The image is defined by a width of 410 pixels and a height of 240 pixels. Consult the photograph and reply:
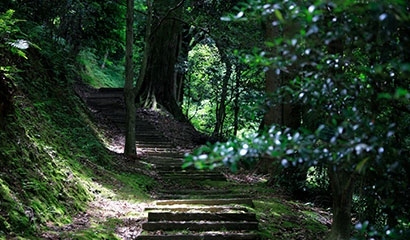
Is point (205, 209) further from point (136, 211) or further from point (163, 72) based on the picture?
point (163, 72)

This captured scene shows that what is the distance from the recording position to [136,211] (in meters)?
6.95

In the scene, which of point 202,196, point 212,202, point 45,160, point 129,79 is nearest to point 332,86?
point 45,160

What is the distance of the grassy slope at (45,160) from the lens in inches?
193

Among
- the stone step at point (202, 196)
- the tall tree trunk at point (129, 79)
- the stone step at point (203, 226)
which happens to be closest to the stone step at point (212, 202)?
the stone step at point (202, 196)

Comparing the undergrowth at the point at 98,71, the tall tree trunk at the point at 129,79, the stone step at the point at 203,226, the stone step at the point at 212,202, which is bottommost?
the stone step at the point at 203,226

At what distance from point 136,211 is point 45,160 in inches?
64.2

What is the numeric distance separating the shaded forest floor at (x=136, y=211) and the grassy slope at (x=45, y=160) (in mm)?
96

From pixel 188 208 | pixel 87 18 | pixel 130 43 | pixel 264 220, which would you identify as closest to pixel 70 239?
pixel 188 208

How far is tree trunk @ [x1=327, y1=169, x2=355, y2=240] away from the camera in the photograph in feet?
16.0

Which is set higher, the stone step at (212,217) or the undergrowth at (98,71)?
the undergrowth at (98,71)

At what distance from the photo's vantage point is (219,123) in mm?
16547

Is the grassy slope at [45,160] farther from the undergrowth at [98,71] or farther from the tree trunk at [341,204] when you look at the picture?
the undergrowth at [98,71]

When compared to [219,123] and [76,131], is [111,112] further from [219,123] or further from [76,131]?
[76,131]

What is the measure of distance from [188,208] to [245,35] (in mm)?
5259
